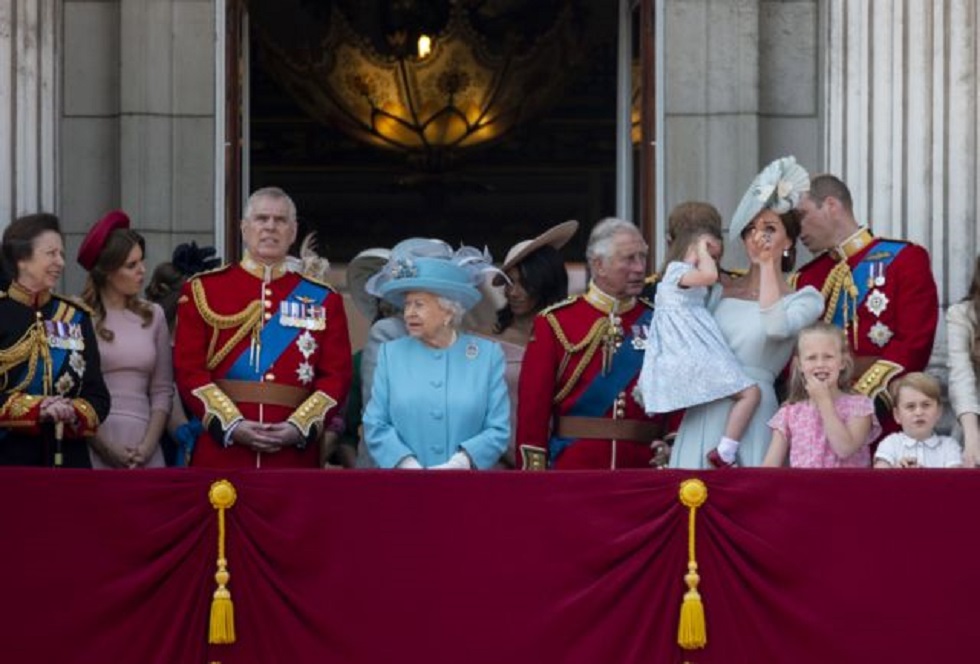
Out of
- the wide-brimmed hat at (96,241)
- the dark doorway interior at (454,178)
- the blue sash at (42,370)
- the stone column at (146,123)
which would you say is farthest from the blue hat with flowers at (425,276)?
the dark doorway interior at (454,178)

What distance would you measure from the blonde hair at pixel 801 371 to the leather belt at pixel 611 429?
0.69m

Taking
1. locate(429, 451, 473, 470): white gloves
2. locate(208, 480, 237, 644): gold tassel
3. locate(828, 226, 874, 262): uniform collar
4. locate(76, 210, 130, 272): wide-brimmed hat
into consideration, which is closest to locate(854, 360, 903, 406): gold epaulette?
locate(828, 226, 874, 262): uniform collar

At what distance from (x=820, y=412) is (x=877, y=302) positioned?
943 mm

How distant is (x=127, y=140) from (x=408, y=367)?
10.1 feet

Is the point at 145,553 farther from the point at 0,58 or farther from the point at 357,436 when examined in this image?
the point at 0,58

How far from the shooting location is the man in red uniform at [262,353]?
39.1 feet

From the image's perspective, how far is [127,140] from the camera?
47.6 ft

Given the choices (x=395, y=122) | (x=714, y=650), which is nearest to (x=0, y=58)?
(x=714, y=650)

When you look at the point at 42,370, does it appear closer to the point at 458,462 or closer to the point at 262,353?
the point at 262,353

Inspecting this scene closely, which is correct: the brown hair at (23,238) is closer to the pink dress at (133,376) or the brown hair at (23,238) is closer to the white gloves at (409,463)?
the pink dress at (133,376)

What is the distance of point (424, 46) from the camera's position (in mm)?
20062

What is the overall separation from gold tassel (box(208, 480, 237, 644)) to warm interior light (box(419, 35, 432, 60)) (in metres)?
9.21

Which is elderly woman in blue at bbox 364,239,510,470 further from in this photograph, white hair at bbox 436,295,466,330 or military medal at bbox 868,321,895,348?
military medal at bbox 868,321,895,348

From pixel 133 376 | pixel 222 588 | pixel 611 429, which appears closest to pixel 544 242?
pixel 611 429
